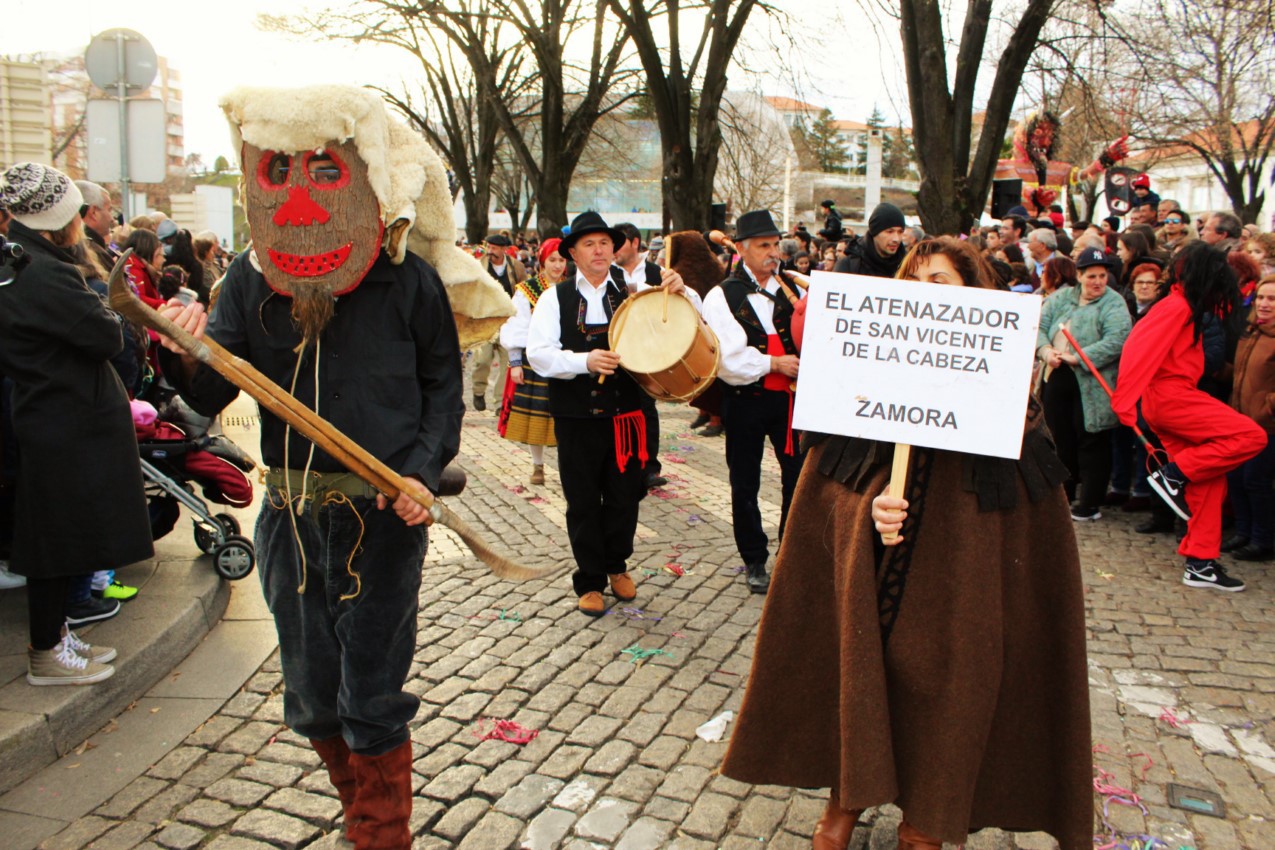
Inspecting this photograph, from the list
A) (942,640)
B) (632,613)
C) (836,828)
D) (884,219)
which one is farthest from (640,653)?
(884,219)

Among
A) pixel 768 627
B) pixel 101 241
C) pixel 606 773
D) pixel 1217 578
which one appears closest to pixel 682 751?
pixel 606 773

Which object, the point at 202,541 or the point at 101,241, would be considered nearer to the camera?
the point at 202,541

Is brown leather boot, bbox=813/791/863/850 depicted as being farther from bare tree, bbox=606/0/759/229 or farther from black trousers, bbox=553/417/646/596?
bare tree, bbox=606/0/759/229

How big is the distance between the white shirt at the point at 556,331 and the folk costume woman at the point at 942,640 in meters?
2.27

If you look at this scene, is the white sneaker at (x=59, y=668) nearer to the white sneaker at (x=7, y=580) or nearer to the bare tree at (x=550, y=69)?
the white sneaker at (x=7, y=580)

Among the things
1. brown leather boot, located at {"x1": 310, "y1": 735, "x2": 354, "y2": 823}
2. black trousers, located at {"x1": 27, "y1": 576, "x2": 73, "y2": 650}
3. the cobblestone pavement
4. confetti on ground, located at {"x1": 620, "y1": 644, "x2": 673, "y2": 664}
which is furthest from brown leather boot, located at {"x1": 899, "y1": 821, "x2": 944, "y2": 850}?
black trousers, located at {"x1": 27, "y1": 576, "x2": 73, "y2": 650}

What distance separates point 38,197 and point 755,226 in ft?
11.3

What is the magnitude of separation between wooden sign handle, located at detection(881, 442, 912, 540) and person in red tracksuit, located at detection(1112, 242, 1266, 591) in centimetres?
408

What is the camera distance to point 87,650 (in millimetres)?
4215

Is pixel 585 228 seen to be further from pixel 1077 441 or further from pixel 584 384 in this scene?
pixel 1077 441

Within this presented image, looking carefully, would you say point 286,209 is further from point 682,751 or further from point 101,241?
point 101,241

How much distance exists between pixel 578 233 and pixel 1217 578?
424 centimetres

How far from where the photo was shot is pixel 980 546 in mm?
2867

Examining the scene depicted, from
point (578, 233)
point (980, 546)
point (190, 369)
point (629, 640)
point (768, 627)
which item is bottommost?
point (629, 640)
